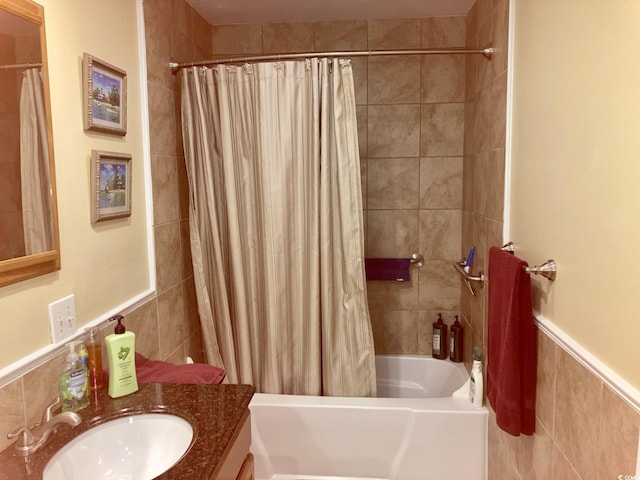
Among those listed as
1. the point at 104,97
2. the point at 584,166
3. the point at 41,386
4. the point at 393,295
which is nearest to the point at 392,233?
the point at 393,295

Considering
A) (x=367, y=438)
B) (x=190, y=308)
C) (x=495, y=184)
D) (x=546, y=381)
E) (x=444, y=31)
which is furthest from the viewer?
(x=444, y=31)

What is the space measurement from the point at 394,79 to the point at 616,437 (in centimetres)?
222

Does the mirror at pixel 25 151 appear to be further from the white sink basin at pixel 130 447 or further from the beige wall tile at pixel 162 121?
the beige wall tile at pixel 162 121

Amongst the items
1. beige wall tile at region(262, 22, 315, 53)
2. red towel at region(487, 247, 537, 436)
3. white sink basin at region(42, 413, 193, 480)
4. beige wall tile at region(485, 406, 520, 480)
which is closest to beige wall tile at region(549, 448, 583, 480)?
red towel at region(487, 247, 537, 436)

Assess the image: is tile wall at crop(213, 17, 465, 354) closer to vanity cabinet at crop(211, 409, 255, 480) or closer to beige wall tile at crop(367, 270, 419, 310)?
beige wall tile at crop(367, 270, 419, 310)

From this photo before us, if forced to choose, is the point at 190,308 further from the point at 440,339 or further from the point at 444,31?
the point at 444,31

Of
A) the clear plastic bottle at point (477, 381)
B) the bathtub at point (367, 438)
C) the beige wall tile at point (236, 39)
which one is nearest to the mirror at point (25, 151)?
the bathtub at point (367, 438)

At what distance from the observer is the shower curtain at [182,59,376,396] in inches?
82.5

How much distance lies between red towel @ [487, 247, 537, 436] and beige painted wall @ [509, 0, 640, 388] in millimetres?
84

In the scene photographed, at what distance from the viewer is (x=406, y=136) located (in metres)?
2.79

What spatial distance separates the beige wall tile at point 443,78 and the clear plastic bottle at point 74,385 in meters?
2.28

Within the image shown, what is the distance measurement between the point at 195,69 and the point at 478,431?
2113mm

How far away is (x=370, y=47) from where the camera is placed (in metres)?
2.76

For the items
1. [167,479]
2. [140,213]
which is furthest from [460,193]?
[167,479]
